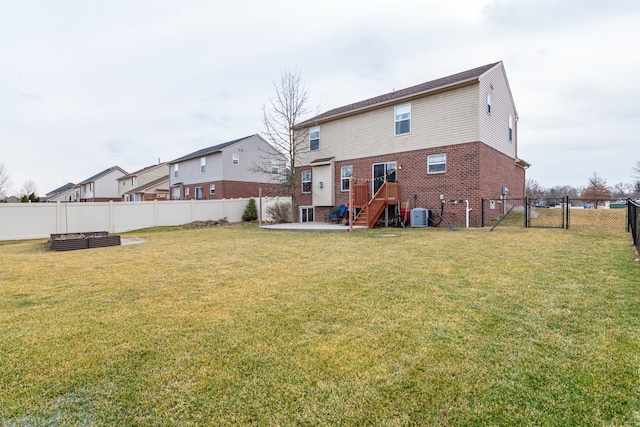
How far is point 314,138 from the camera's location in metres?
19.2

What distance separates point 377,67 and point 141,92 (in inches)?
562

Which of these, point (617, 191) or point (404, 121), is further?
point (617, 191)

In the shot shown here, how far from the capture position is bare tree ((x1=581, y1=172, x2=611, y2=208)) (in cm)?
4584

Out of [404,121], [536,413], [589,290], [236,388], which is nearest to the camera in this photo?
[536,413]

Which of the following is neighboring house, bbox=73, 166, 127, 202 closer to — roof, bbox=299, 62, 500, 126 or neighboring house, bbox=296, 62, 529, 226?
roof, bbox=299, 62, 500, 126

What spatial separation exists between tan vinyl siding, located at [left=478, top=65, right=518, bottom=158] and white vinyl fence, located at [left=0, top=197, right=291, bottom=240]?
1269 centimetres

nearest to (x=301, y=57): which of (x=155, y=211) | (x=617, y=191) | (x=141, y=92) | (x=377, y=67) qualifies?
(x=377, y=67)

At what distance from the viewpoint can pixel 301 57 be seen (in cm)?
1809

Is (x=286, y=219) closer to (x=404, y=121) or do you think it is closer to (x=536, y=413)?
(x=404, y=121)

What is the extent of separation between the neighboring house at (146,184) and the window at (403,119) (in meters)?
27.7

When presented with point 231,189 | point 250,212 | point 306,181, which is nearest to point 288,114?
point 306,181

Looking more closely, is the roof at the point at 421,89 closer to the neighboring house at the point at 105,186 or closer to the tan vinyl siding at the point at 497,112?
the tan vinyl siding at the point at 497,112

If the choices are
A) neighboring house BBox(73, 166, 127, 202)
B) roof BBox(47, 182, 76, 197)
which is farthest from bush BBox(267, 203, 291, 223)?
roof BBox(47, 182, 76, 197)

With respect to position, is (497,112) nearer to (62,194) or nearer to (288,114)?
(288,114)
